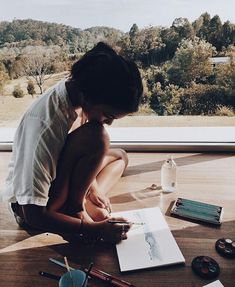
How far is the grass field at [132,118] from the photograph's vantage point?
251 centimetres

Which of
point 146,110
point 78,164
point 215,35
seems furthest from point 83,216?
point 215,35

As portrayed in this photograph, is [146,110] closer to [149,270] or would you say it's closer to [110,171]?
[110,171]

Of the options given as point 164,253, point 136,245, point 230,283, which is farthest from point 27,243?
point 230,283

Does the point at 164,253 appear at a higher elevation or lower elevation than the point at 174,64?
lower

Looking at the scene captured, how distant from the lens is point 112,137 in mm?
2582

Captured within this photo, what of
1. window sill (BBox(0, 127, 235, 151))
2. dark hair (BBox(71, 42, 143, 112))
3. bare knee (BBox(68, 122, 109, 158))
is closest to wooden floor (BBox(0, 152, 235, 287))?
window sill (BBox(0, 127, 235, 151))

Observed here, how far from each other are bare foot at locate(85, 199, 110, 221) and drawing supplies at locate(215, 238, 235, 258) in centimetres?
47

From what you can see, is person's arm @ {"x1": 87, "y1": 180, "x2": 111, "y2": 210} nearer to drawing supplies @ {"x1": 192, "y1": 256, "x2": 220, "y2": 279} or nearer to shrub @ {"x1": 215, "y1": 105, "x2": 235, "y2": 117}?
drawing supplies @ {"x1": 192, "y1": 256, "x2": 220, "y2": 279}

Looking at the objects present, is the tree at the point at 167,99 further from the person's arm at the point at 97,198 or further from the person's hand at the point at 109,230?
the person's hand at the point at 109,230

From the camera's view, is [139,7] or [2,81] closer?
[139,7]

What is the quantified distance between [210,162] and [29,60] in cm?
145

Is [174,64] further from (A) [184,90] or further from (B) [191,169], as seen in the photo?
(B) [191,169]

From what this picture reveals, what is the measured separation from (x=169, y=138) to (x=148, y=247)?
1.29m

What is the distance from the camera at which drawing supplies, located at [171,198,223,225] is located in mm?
1570
